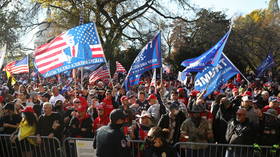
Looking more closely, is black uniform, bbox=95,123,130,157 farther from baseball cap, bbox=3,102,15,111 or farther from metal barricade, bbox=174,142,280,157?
baseball cap, bbox=3,102,15,111

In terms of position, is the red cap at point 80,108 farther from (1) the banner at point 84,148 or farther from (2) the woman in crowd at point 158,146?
(2) the woman in crowd at point 158,146

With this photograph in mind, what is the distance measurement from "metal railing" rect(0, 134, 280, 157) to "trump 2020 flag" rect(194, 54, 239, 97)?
2.08m

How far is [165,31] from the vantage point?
30.4 meters

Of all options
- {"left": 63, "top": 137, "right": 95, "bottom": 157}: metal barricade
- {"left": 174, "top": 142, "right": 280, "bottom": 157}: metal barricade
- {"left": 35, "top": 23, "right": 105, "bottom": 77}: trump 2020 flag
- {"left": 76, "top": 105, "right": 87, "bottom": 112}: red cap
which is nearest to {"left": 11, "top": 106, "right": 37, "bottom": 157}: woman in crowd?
{"left": 63, "top": 137, "right": 95, "bottom": 157}: metal barricade

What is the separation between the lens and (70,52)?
6.89 meters

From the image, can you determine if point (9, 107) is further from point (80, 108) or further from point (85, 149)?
point (85, 149)

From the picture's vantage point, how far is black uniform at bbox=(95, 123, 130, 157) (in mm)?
4021

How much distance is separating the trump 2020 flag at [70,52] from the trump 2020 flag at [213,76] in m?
2.73

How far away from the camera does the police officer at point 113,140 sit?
4.02m

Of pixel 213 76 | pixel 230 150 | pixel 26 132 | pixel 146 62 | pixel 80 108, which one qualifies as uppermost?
pixel 146 62

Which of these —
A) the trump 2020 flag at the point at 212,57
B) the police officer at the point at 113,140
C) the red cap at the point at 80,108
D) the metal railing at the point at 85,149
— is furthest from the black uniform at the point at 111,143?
the trump 2020 flag at the point at 212,57

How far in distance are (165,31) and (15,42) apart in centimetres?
1523

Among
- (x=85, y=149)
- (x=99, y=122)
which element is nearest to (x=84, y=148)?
(x=85, y=149)

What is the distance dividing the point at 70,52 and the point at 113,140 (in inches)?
138
